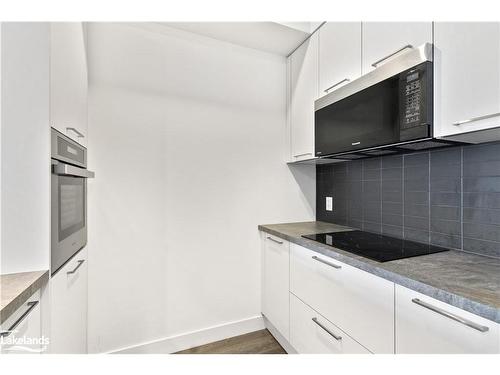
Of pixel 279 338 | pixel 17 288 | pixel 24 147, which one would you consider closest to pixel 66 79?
pixel 24 147

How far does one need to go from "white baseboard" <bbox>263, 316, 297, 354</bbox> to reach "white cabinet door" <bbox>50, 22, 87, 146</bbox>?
6.10 feet

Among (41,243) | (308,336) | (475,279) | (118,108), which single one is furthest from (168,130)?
(475,279)

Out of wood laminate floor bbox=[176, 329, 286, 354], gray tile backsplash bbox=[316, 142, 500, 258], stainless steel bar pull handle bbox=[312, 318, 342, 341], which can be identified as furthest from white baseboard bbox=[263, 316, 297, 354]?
gray tile backsplash bbox=[316, 142, 500, 258]

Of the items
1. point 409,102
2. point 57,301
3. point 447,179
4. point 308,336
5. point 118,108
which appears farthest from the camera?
point 118,108

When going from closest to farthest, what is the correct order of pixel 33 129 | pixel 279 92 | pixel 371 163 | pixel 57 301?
pixel 33 129, pixel 57 301, pixel 371 163, pixel 279 92

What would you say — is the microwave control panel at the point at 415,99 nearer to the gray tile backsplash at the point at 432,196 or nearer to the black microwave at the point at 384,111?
the black microwave at the point at 384,111

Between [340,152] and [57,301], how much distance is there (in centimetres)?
161

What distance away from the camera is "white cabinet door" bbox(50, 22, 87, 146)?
910 millimetres

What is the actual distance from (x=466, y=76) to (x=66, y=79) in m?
1.65

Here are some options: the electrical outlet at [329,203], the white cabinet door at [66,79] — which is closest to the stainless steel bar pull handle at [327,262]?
the electrical outlet at [329,203]

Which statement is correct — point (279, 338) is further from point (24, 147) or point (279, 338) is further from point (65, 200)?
point (24, 147)

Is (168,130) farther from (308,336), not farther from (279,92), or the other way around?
(308,336)

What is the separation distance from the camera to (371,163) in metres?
1.76

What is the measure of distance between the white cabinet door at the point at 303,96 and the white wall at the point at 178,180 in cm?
14
